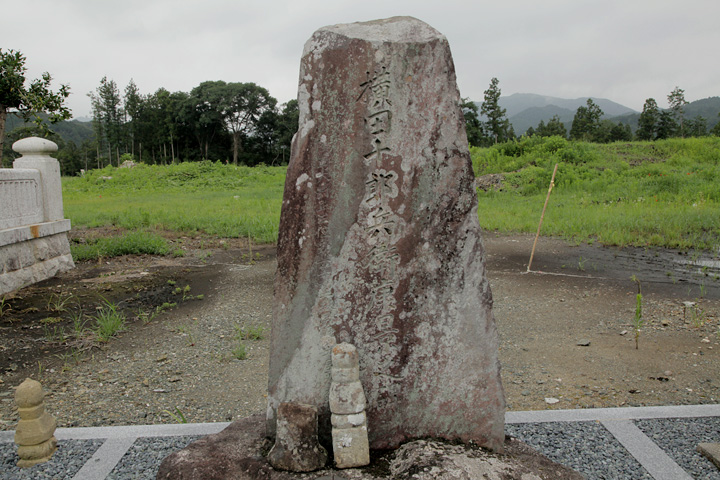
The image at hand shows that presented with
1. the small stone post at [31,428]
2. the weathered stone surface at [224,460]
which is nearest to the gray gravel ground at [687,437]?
the weathered stone surface at [224,460]

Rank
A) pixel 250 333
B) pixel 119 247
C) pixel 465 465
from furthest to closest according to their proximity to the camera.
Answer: pixel 119 247, pixel 250 333, pixel 465 465

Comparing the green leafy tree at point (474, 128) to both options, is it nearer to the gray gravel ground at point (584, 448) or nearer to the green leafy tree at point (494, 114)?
the green leafy tree at point (494, 114)

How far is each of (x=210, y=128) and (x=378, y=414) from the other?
34.1m

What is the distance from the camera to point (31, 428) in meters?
2.72

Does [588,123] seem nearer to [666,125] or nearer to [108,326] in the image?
[666,125]

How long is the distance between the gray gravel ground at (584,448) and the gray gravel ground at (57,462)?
2.42 meters

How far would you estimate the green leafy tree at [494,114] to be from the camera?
28219 millimetres

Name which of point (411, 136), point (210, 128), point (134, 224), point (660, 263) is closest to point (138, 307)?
point (411, 136)

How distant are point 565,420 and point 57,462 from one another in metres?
2.92

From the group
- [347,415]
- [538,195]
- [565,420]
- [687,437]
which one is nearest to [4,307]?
[347,415]

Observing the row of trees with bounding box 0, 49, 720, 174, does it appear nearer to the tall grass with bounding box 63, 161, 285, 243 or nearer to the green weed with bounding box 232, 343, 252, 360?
the tall grass with bounding box 63, 161, 285, 243

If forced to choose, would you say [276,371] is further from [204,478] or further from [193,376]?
[193,376]

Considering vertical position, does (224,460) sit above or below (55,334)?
above

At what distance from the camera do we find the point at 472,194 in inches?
93.4
